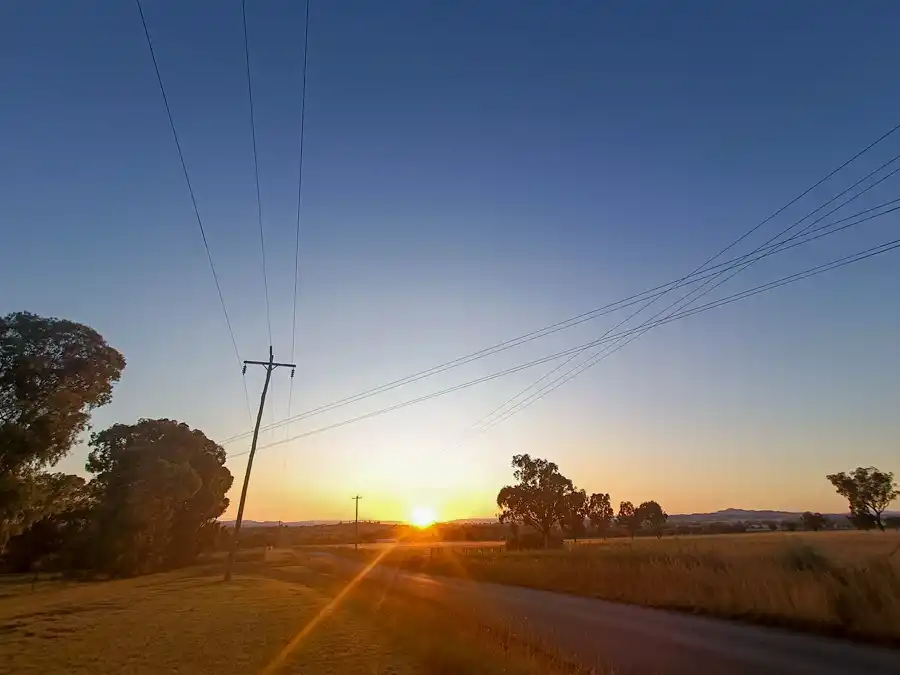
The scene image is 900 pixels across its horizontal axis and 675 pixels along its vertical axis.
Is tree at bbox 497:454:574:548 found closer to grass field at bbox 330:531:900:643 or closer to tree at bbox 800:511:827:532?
grass field at bbox 330:531:900:643

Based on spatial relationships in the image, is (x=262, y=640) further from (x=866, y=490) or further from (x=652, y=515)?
(x=652, y=515)

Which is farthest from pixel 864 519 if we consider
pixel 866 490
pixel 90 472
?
pixel 90 472

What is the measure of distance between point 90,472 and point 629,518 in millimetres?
139664

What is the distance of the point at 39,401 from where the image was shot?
32.1 m

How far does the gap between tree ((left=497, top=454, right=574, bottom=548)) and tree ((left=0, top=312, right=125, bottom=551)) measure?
216 feet

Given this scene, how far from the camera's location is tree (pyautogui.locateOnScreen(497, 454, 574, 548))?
288 feet

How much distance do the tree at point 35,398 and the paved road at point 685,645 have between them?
24945 mm

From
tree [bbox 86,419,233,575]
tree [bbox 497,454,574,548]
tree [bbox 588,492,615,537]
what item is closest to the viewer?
tree [bbox 86,419,233,575]

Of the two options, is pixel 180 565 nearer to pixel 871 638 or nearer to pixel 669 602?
pixel 669 602

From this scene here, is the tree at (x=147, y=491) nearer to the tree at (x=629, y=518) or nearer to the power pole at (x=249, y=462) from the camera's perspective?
the power pole at (x=249, y=462)

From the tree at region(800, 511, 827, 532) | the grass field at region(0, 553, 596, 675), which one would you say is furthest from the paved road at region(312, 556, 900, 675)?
the tree at region(800, 511, 827, 532)

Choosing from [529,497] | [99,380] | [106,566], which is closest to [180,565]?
[106,566]

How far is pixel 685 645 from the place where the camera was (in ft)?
51.0

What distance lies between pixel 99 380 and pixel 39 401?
330 centimetres
